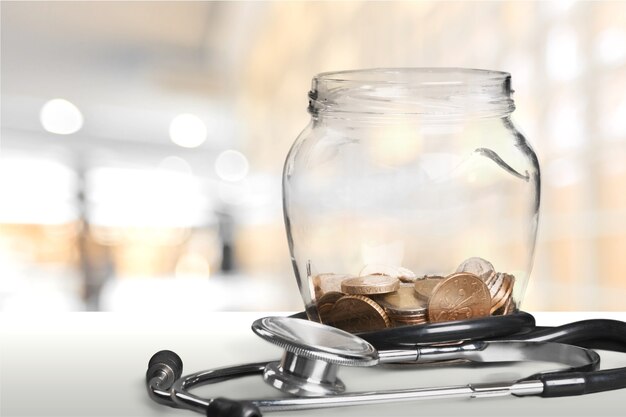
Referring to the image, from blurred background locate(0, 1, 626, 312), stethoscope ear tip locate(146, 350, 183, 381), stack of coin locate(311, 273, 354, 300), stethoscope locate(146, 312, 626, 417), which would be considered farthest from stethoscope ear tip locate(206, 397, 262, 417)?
blurred background locate(0, 1, 626, 312)

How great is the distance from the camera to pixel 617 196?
7.29 ft

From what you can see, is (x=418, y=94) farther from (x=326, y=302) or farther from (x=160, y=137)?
(x=160, y=137)

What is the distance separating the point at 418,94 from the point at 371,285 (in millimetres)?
128

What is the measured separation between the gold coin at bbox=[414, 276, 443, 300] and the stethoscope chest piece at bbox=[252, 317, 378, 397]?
0.11 meters

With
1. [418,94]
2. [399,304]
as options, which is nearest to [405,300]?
[399,304]

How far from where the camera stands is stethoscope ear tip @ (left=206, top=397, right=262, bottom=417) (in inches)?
13.0

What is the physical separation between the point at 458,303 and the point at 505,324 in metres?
0.04

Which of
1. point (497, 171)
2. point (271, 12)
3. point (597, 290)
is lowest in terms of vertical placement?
point (597, 290)

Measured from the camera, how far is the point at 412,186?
56cm

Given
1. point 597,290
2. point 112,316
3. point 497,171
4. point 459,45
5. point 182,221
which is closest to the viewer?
point 497,171

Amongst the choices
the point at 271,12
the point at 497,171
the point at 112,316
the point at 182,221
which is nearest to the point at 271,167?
the point at 182,221

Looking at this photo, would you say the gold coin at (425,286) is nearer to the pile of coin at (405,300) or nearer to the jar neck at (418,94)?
the pile of coin at (405,300)

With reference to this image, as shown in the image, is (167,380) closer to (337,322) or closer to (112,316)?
(337,322)

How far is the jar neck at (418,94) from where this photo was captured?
544 mm
